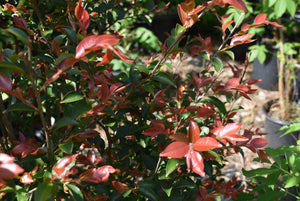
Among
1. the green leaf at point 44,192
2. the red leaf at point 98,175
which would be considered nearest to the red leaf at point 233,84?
the red leaf at point 98,175

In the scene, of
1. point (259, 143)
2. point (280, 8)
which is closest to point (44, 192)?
point (259, 143)

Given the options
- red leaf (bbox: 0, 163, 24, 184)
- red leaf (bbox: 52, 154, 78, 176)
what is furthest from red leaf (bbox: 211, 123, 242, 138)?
red leaf (bbox: 0, 163, 24, 184)

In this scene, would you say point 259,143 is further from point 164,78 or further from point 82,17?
point 82,17

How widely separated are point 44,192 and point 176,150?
0.94 feet

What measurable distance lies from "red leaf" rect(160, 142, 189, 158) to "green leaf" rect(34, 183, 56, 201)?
0.24 m

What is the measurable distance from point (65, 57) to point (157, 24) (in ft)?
13.1

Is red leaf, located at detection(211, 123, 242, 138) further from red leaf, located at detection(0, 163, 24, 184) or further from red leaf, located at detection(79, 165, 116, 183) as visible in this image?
red leaf, located at detection(0, 163, 24, 184)

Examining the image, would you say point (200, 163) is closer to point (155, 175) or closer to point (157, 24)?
point (155, 175)

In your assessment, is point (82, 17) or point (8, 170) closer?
point (8, 170)

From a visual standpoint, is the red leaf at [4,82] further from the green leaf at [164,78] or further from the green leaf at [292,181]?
the green leaf at [292,181]

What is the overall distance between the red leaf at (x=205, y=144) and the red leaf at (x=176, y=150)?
0.02 meters

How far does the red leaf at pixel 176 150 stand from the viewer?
0.63 metres

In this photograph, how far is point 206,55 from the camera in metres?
1.07

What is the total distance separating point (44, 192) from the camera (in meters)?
0.59
